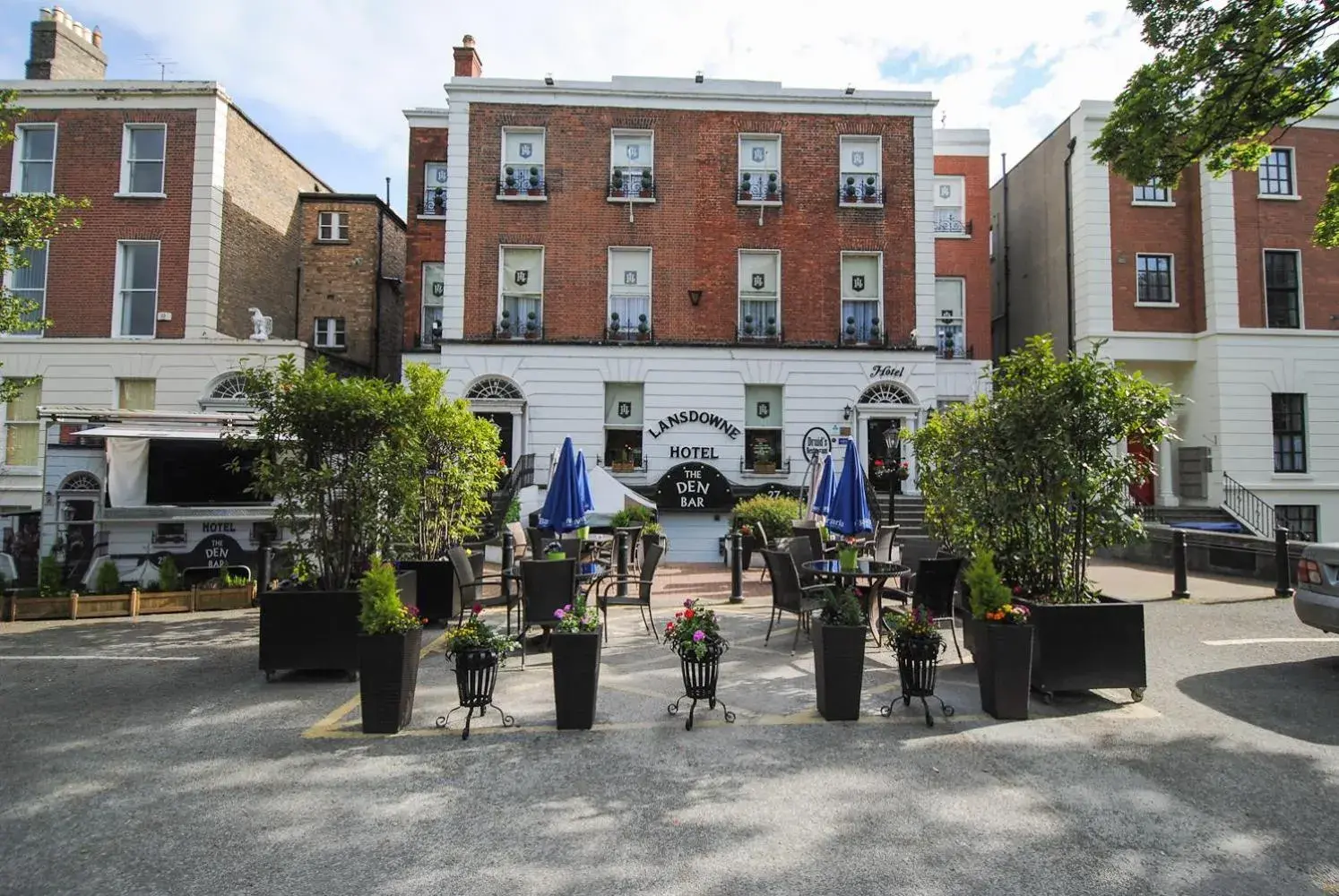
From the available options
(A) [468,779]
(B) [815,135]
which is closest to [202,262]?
(B) [815,135]

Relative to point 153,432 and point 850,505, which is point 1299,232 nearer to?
point 850,505

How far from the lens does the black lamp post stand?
15618mm

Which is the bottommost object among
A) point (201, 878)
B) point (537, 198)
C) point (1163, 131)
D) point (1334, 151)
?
point (201, 878)

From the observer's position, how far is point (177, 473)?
12.2 meters

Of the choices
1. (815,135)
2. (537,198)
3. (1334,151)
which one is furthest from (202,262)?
(1334,151)

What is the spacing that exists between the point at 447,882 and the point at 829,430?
1707cm

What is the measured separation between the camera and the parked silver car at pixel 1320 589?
6961mm

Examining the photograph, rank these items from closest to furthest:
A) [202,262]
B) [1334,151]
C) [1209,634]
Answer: [1209,634]
[202,262]
[1334,151]

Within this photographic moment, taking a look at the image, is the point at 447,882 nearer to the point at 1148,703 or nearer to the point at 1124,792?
the point at 1124,792

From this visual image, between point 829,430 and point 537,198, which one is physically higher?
point 537,198

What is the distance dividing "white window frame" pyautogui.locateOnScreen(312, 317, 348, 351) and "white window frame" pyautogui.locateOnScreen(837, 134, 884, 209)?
1519 centimetres

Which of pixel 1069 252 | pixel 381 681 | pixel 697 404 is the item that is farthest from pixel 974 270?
pixel 381 681

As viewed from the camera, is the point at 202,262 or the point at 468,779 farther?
the point at 202,262

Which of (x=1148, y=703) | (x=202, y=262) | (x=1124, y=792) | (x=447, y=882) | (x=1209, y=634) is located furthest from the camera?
(x=202, y=262)
